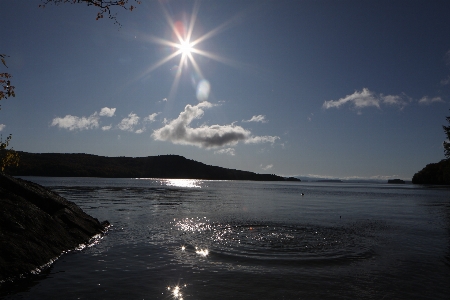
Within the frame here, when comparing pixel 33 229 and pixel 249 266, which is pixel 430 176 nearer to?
pixel 249 266

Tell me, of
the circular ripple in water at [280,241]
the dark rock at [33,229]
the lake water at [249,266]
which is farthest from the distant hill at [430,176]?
the dark rock at [33,229]

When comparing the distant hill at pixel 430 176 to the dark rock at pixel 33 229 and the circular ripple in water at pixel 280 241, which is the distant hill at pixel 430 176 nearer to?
the circular ripple in water at pixel 280 241

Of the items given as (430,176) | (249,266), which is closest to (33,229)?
(249,266)

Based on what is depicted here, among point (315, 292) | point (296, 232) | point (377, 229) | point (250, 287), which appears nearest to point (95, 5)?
point (250, 287)

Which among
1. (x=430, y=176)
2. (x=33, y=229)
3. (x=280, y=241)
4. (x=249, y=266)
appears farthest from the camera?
(x=430, y=176)

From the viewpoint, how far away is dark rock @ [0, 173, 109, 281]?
11.9m

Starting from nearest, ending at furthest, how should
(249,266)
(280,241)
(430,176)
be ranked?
(249,266) → (280,241) → (430,176)

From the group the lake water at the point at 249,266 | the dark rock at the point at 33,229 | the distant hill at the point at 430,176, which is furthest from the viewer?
the distant hill at the point at 430,176

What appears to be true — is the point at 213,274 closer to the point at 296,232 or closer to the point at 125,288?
the point at 125,288

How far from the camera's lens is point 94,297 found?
33.5 ft

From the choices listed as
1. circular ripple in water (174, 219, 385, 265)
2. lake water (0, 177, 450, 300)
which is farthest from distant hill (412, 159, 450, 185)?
lake water (0, 177, 450, 300)

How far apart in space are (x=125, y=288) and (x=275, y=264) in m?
6.74

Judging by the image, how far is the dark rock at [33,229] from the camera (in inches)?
468

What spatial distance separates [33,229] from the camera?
47.5 feet
